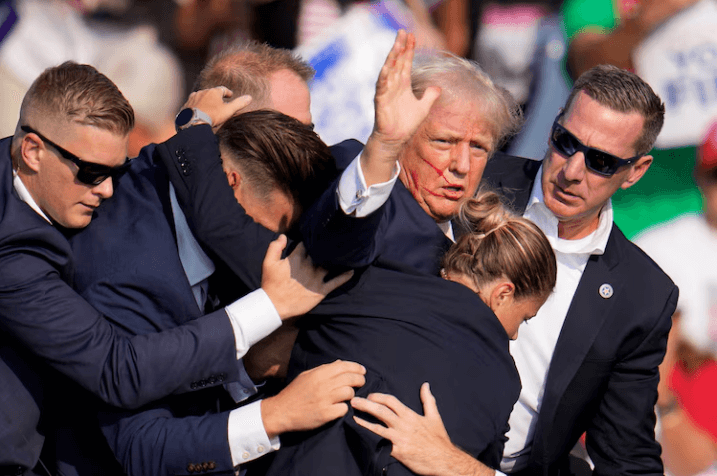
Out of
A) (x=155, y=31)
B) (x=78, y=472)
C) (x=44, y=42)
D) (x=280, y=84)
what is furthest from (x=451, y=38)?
(x=78, y=472)

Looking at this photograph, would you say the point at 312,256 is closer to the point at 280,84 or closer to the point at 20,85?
the point at 280,84

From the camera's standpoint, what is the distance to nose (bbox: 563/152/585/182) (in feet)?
11.1

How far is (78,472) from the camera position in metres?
2.60

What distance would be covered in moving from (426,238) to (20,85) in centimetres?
349

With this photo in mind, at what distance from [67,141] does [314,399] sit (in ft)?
3.46

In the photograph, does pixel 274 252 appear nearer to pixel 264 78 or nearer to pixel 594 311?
pixel 264 78

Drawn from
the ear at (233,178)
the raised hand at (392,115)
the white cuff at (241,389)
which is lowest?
the white cuff at (241,389)

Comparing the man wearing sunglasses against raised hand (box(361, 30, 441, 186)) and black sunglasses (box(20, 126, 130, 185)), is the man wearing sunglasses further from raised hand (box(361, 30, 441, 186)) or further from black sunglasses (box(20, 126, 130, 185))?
black sunglasses (box(20, 126, 130, 185))

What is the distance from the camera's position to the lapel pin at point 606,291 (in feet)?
11.0

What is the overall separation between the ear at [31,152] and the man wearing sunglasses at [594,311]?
1942mm

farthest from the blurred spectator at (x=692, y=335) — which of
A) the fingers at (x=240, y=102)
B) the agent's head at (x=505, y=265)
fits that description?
the fingers at (x=240, y=102)

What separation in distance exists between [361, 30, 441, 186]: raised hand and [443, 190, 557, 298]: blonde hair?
607 mm

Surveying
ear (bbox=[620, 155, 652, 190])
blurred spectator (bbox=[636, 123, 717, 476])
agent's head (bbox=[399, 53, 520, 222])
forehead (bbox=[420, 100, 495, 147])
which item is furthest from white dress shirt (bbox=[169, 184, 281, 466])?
blurred spectator (bbox=[636, 123, 717, 476])

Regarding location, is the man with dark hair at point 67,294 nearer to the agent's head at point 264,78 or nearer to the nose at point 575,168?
the agent's head at point 264,78
